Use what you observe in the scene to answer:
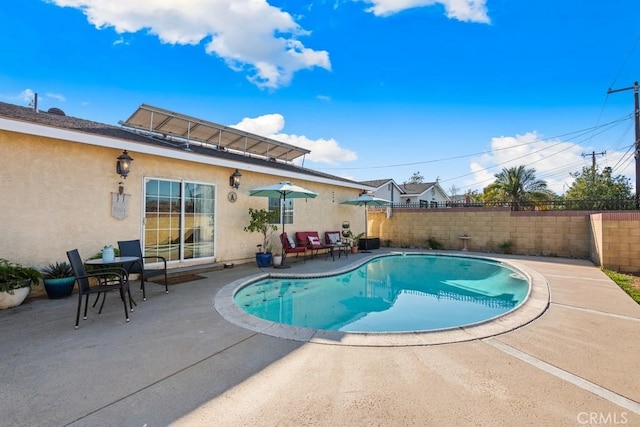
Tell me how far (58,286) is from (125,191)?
258 centimetres

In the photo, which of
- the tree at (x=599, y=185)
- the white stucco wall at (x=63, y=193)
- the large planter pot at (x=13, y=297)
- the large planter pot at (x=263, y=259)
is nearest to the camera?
the large planter pot at (x=13, y=297)

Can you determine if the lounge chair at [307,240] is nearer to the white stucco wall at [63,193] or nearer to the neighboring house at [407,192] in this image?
the white stucco wall at [63,193]

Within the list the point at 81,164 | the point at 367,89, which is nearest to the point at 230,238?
the point at 81,164

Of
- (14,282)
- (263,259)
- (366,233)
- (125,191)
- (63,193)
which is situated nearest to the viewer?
(14,282)

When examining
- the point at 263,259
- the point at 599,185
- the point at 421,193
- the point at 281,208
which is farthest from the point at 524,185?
the point at 263,259

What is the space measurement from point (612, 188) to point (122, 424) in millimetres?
28972

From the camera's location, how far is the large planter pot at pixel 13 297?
505 cm

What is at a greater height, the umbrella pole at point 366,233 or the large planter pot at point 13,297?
the umbrella pole at point 366,233

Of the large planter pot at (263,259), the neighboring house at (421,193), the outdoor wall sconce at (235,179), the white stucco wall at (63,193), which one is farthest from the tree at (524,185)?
→ the white stucco wall at (63,193)

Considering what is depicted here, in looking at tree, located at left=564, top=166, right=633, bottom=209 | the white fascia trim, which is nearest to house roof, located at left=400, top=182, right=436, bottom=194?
tree, located at left=564, top=166, right=633, bottom=209

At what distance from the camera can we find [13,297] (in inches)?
203

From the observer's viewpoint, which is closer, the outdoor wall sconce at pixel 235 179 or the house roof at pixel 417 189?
the outdoor wall sconce at pixel 235 179

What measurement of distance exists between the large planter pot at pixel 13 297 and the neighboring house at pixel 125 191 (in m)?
0.99

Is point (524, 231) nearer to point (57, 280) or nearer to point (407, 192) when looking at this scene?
point (57, 280)
